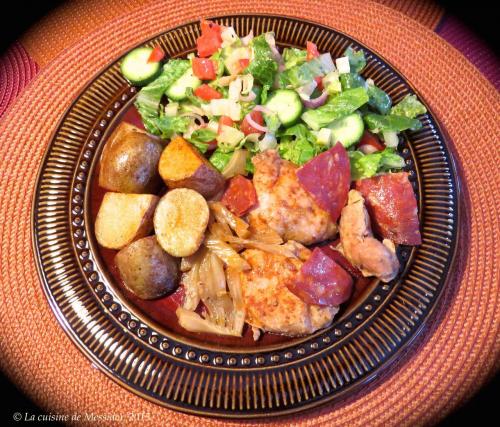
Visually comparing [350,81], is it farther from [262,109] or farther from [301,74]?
[262,109]

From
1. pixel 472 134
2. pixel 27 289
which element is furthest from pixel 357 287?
pixel 27 289

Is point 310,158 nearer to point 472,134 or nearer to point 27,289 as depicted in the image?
point 472,134

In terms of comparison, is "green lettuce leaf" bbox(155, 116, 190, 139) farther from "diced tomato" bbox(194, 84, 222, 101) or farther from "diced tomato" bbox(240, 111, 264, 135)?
"diced tomato" bbox(240, 111, 264, 135)

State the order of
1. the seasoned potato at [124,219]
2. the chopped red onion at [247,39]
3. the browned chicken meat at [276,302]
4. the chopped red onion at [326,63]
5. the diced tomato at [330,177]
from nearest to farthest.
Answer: the browned chicken meat at [276,302] < the seasoned potato at [124,219] < the diced tomato at [330,177] < the chopped red onion at [326,63] < the chopped red onion at [247,39]

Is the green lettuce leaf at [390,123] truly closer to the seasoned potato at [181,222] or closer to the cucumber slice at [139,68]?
the seasoned potato at [181,222]

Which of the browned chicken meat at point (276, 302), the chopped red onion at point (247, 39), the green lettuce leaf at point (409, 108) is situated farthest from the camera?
the chopped red onion at point (247, 39)

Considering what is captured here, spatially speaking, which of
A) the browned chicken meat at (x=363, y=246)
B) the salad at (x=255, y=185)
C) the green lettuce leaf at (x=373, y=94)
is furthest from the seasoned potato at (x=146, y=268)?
the green lettuce leaf at (x=373, y=94)

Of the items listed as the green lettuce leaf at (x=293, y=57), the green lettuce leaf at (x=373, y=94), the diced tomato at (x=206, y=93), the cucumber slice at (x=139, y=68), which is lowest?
the cucumber slice at (x=139, y=68)
